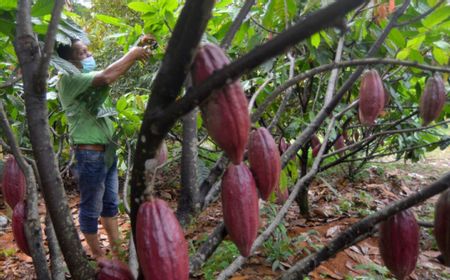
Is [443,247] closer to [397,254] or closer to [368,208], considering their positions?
[397,254]

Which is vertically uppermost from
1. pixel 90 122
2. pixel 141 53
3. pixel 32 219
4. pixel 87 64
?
pixel 87 64

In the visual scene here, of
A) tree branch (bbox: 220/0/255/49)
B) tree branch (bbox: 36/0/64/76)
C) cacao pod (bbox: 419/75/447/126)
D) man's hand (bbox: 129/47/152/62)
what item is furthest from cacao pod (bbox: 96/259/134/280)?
man's hand (bbox: 129/47/152/62)

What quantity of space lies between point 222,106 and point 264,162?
26 cm

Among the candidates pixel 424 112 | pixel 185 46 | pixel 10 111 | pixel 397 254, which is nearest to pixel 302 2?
pixel 424 112

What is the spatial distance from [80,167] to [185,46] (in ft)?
7.41

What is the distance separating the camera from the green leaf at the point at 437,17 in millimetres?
1261

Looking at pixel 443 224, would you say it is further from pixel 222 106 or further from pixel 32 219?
pixel 32 219

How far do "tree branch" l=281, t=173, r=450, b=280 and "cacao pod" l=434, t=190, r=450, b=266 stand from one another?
2cm

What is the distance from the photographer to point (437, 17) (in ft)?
4.23

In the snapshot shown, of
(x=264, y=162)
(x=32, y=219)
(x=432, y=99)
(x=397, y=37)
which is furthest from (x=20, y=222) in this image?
(x=397, y=37)

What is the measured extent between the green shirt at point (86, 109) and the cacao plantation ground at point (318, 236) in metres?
0.69

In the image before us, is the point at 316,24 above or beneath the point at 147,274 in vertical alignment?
above

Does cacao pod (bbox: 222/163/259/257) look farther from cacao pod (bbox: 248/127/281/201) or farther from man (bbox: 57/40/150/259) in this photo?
man (bbox: 57/40/150/259)

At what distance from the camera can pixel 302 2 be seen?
1648 millimetres
